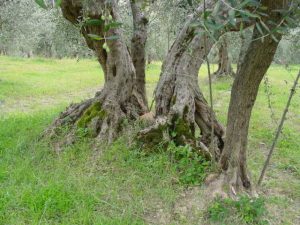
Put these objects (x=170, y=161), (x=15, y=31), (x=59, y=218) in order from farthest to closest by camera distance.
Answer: (x=15, y=31), (x=170, y=161), (x=59, y=218)

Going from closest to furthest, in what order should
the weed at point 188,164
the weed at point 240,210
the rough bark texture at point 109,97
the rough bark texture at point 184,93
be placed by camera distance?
the weed at point 240,210 < the weed at point 188,164 < the rough bark texture at point 184,93 < the rough bark texture at point 109,97

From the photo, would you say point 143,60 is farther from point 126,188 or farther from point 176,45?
point 126,188

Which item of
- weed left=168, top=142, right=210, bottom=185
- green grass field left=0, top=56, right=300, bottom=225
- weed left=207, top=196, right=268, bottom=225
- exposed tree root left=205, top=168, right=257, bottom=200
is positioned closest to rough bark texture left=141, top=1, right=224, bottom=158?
weed left=168, top=142, right=210, bottom=185

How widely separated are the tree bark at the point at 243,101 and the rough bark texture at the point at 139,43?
2.93 m

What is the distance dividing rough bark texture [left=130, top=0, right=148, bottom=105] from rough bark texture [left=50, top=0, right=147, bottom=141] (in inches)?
20.7

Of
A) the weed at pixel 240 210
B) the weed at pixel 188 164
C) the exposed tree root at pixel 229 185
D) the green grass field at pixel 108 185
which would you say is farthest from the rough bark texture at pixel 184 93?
the weed at pixel 240 210

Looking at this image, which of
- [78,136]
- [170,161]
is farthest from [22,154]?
[170,161]

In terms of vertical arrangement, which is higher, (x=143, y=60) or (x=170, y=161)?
(x=143, y=60)

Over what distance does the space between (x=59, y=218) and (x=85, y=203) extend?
34 centimetres

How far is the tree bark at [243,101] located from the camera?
366 centimetres

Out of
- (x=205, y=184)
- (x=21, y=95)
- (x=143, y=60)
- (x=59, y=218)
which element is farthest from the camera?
(x=21, y=95)

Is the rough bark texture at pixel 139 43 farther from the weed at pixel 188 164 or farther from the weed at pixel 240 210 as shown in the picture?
the weed at pixel 240 210

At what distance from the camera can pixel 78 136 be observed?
228 inches

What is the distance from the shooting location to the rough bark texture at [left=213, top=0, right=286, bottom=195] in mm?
3676
